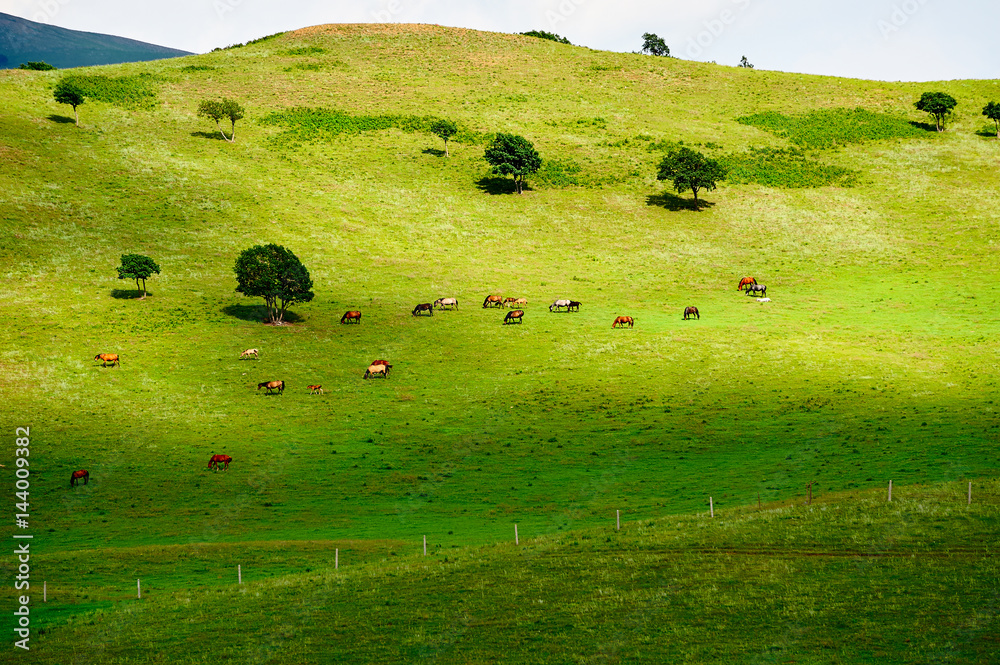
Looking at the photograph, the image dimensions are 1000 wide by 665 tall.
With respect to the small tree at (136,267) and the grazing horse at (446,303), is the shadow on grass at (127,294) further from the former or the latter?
the grazing horse at (446,303)

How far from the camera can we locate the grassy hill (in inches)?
1841

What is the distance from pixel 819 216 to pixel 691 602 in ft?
305

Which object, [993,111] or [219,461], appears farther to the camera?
[993,111]

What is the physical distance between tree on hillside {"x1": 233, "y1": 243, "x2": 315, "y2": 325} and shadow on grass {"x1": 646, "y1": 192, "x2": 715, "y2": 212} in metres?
57.0

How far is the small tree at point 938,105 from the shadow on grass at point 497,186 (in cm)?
7155

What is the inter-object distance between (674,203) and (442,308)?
47.9 metres

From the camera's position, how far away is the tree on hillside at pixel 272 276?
248 feet

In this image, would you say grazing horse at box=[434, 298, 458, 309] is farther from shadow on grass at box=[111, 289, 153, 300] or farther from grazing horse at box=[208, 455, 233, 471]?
grazing horse at box=[208, 455, 233, 471]

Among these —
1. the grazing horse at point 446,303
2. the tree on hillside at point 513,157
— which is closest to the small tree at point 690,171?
the tree on hillside at point 513,157

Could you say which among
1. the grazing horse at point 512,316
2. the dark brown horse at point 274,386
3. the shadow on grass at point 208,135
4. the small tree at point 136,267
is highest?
the shadow on grass at point 208,135

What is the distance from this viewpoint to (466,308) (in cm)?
8319

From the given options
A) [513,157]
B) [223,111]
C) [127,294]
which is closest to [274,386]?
[127,294]

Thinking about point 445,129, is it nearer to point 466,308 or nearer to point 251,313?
point 466,308

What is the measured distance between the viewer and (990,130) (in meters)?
137
